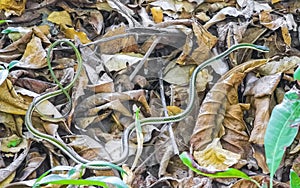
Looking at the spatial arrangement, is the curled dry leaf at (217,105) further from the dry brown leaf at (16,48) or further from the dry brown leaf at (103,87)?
the dry brown leaf at (16,48)

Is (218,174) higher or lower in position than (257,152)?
higher

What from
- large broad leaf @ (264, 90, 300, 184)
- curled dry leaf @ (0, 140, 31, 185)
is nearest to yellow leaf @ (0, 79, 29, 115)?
curled dry leaf @ (0, 140, 31, 185)

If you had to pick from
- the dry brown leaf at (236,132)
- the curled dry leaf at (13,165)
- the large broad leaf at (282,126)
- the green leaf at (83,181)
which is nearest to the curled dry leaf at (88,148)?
the curled dry leaf at (13,165)

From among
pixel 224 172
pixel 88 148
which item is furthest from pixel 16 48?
pixel 224 172

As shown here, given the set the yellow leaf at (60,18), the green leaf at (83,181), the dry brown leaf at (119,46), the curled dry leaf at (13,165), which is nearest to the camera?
the green leaf at (83,181)

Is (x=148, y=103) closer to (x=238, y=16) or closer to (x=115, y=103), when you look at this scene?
(x=115, y=103)

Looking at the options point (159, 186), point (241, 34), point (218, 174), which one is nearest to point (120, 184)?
point (218, 174)
